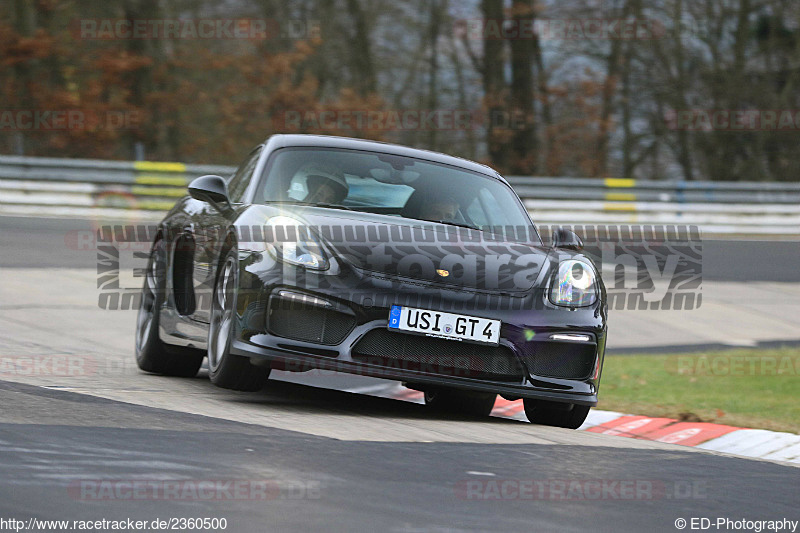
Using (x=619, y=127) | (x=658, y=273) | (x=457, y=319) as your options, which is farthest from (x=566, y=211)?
(x=457, y=319)

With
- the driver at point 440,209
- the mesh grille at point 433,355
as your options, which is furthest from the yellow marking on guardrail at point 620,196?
the mesh grille at point 433,355

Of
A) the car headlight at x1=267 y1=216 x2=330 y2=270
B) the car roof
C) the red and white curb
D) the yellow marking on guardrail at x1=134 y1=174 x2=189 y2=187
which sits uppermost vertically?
the car roof

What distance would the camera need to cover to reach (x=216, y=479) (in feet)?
11.8

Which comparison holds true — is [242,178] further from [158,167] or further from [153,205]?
[158,167]

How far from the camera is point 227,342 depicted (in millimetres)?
5391

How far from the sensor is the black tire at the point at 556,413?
5855mm

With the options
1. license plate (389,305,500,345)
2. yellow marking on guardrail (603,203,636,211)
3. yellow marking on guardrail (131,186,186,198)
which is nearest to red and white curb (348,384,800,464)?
license plate (389,305,500,345)

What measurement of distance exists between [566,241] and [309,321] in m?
1.67

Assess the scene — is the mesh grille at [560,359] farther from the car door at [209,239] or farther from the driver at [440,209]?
the car door at [209,239]

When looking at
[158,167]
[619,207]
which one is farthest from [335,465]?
[619,207]

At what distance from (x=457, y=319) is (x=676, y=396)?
3142 millimetres

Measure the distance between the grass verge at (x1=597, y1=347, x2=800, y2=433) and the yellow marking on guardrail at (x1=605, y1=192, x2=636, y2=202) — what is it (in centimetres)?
953

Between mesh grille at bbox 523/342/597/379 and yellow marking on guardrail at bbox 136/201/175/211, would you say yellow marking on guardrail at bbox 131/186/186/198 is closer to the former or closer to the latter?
yellow marking on guardrail at bbox 136/201/175/211

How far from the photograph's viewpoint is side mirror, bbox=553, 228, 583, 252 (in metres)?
6.21
